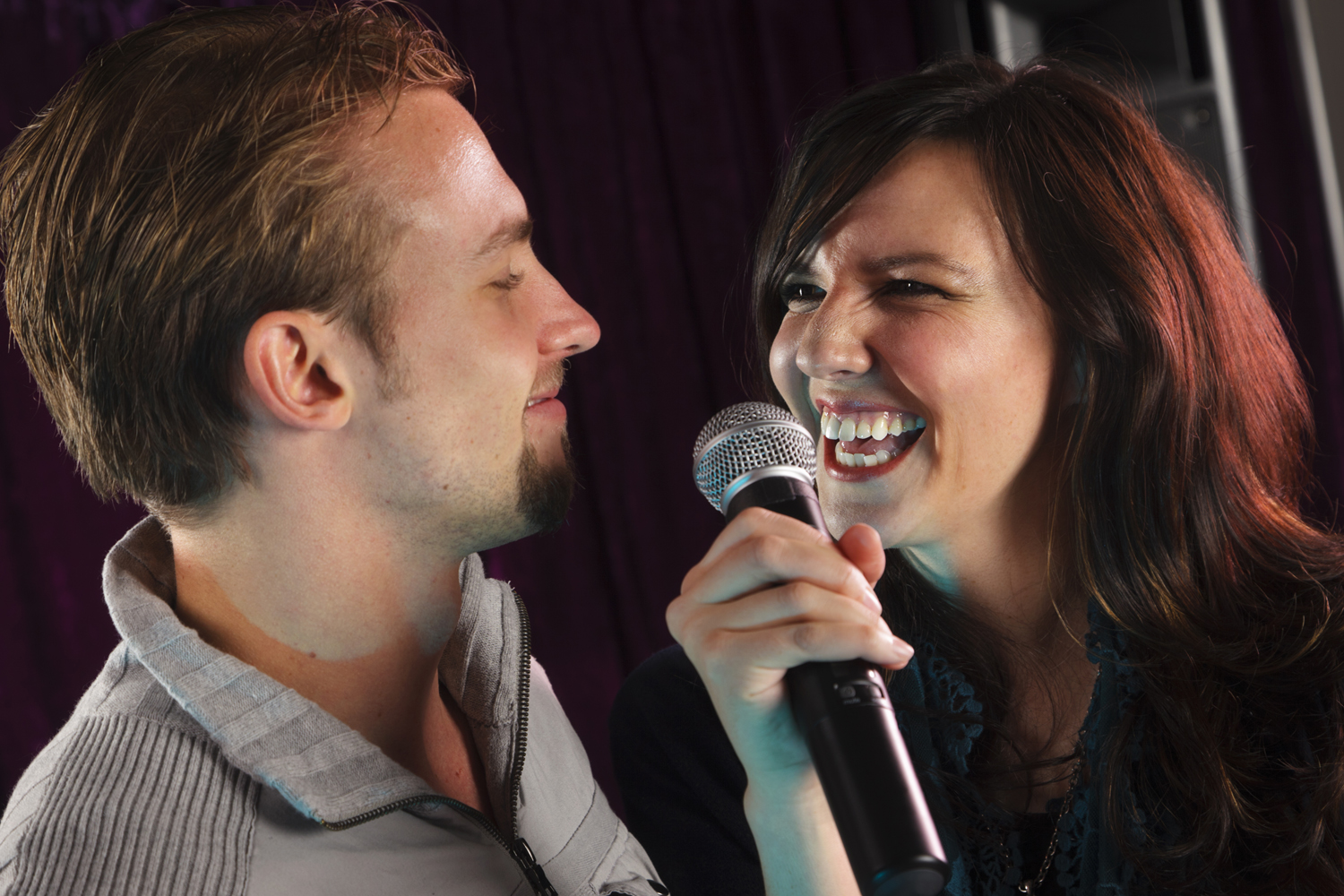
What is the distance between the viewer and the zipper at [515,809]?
1.09 m

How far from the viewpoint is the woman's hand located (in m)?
0.84

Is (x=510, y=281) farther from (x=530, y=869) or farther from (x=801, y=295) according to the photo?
(x=530, y=869)

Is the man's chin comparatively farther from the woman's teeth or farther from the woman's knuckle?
the woman's knuckle

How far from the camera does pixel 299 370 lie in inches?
→ 46.4

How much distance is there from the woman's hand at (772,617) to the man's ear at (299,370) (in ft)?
1.54

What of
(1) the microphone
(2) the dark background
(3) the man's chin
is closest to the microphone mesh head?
(1) the microphone

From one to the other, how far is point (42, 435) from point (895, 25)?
8.49ft

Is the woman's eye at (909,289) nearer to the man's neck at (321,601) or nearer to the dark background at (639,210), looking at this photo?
the man's neck at (321,601)

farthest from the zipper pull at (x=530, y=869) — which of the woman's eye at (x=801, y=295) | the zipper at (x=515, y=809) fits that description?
the woman's eye at (x=801, y=295)

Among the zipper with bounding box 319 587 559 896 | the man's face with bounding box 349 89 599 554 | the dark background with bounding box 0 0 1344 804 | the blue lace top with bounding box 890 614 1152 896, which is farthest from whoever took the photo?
the dark background with bounding box 0 0 1344 804

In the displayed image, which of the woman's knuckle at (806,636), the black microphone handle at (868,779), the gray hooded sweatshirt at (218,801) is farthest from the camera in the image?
the gray hooded sweatshirt at (218,801)

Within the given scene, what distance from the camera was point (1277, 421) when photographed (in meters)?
1.57

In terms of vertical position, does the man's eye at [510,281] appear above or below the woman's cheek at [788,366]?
above

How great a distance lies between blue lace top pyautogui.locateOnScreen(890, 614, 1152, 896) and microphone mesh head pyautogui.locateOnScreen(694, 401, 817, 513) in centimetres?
58
